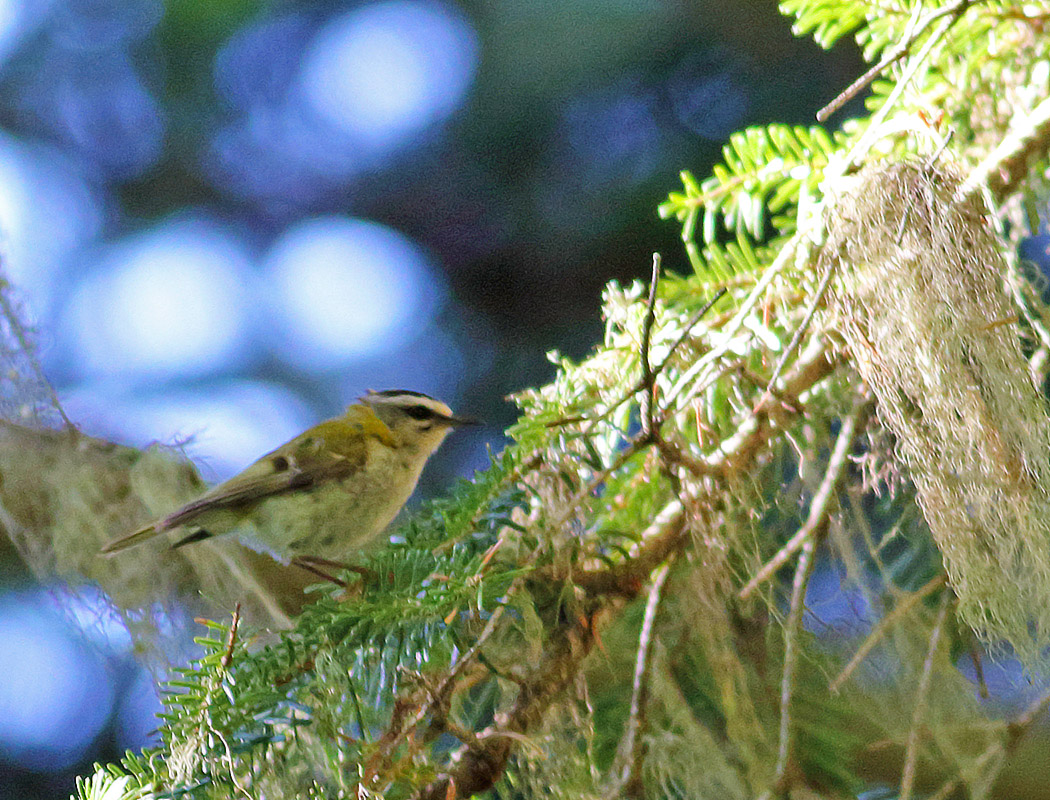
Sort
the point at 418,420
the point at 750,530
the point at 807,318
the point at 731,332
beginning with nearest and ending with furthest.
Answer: the point at 807,318
the point at 731,332
the point at 750,530
the point at 418,420

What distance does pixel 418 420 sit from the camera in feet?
5.68

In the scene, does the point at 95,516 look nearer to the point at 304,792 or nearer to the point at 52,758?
the point at 52,758

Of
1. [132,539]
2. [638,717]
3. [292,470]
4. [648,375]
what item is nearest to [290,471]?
[292,470]

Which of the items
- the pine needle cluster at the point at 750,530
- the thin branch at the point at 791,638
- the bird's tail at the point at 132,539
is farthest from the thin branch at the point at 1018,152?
the bird's tail at the point at 132,539

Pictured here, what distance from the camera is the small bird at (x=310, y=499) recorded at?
1.53m

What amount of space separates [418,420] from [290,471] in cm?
26

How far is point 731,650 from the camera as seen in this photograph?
1.09 meters

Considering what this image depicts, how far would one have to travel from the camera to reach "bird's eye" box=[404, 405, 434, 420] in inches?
68.3

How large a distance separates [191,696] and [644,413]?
423mm

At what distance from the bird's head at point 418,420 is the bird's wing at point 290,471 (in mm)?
40

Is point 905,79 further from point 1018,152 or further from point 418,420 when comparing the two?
point 418,420

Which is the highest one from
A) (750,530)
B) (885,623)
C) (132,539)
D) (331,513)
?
(132,539)

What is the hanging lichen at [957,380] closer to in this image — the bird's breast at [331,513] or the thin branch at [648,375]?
the thin branch at [648,375]

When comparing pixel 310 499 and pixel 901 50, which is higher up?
pixel 901 50
